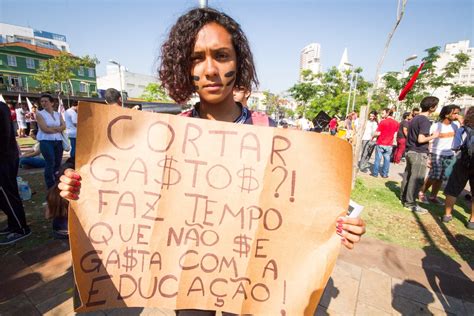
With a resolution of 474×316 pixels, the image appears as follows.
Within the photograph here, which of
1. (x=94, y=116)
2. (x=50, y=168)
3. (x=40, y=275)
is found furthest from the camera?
(x=50, y=168)

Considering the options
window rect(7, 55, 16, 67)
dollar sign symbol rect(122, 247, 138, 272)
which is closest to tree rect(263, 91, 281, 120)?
window rect(7, 55, 16, 67)

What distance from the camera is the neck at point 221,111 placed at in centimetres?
154

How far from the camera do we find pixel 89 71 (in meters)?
47.7

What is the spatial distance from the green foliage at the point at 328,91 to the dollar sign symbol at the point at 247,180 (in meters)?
35.3

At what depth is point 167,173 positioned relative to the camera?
3.88 ft

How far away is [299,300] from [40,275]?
2.78 m

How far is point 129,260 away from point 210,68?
1.05 m

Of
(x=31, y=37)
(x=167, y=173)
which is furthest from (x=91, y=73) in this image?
(x=167, y=173)

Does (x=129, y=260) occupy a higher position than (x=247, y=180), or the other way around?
(x=247, y=180)

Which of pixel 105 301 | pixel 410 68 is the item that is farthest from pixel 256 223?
pixel 410 68

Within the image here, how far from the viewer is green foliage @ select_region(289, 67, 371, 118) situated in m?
35.4

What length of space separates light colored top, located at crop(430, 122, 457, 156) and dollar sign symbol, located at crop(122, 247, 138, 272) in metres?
5.86

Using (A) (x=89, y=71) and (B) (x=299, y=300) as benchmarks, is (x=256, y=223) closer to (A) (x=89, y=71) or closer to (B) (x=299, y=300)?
(B) (x=299, y=300)

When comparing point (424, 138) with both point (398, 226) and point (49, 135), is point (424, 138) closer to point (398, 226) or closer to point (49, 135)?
point (398, 226)
